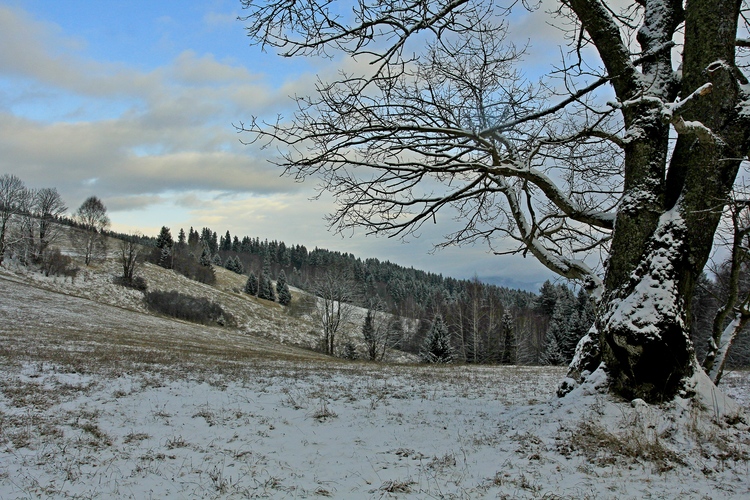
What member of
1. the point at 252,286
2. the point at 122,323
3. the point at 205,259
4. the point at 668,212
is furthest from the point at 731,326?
the point at 205,259

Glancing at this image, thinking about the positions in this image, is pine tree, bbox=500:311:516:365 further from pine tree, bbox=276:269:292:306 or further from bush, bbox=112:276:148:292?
pine tree, bbox=276:269:292:306

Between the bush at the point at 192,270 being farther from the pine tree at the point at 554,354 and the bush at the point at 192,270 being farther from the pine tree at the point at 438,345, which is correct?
the pine tree at the point at 554,354

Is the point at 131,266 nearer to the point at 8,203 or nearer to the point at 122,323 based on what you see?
the point at 8,203

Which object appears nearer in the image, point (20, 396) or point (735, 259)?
point (735, 259)

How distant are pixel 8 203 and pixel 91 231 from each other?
1194 cm

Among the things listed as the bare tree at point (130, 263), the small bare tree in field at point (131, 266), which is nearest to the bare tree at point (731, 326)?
the small bare tree in field at point (131, 266)

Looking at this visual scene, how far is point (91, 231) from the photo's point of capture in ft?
194

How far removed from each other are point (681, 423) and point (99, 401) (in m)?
8.16

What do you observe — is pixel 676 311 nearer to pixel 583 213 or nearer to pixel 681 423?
pixel 681 423

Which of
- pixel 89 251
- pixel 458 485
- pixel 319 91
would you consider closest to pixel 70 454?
pixel 458 485

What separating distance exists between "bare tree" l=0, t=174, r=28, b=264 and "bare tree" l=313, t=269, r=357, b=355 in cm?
3700

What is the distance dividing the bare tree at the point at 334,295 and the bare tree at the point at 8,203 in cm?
3700

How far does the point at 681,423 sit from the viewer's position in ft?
14.3

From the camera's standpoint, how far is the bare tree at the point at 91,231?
57.2m
